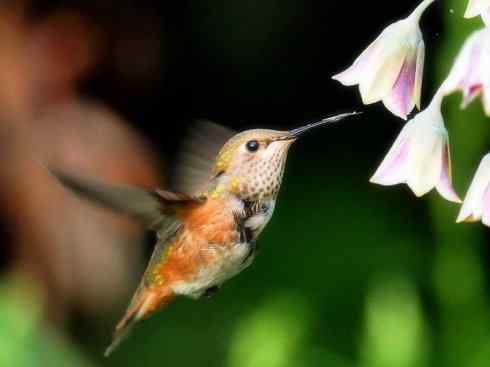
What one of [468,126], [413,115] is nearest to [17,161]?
[468,126]

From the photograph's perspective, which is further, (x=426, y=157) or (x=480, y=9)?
(x=426, y=157)

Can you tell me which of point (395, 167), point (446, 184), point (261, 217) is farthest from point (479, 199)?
point (261, 217)

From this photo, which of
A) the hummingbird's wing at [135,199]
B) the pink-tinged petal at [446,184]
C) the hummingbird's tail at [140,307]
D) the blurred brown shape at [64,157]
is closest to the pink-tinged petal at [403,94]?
the pink-tinged petal at [446,184]

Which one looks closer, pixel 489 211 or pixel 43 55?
pixel 489 211

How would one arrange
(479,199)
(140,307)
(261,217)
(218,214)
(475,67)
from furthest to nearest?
(140,307) < (218,214) < (261,217) < (479,199) < (475,67)

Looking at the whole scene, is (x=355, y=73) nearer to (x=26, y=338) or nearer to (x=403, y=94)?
(x=403, y=94)

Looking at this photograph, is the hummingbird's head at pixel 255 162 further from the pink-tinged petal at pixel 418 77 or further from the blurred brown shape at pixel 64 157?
the blurred brown shape at pixel 64 157

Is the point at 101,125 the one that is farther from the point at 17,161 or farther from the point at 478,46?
the point at 478,46

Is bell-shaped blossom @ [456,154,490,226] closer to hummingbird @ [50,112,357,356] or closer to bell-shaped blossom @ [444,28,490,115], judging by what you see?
bell-shaped blossom @ [444,28,490,115]
